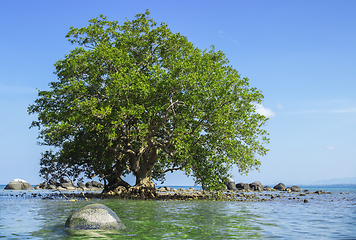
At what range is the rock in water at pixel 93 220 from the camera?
12.7m

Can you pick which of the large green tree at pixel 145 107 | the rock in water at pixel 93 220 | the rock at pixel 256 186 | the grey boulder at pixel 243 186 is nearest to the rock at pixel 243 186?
the grey boulder at pixel 243 186

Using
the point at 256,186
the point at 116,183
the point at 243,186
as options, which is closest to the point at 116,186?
the point at 116,183

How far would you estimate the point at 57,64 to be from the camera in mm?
32250

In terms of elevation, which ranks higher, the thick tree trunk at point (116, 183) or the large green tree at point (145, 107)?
the large green tree at point (145, 107)

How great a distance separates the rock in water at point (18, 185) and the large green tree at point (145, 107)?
125 ft

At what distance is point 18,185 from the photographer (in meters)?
66.6

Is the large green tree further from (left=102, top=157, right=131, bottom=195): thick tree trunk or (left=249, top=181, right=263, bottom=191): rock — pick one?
(left=249, top=181, right=263, bottom=191): rock

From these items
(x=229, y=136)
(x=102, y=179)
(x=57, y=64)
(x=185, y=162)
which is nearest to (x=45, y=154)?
(x=102, y=179)

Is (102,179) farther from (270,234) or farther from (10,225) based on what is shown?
(270,234)

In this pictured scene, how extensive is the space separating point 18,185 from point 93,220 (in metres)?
62.2

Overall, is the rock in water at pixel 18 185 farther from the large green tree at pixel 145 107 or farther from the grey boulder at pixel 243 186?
the grey boulder at pixel 243 186

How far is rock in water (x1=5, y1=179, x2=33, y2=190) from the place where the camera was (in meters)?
66.0

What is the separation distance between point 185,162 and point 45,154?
617 inches

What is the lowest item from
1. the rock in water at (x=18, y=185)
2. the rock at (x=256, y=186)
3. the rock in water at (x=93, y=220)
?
the rock in water at (x=93, y=220)
